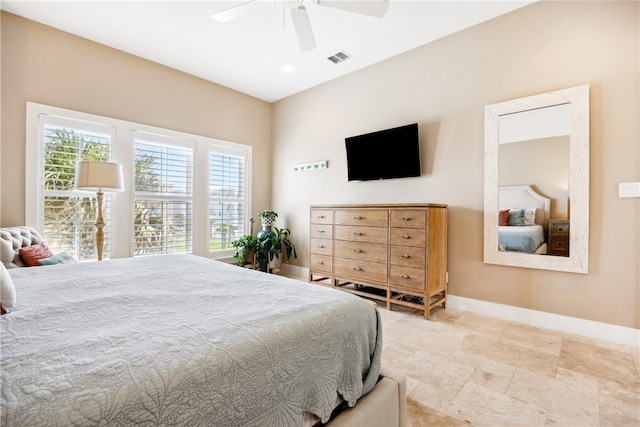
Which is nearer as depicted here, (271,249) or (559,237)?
(559,237)

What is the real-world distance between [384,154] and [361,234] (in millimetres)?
1068

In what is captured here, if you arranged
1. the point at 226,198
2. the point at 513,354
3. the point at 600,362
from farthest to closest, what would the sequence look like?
the point at 226,198 < the point at 513,354 < the point at 600,362

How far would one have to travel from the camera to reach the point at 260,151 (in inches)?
204

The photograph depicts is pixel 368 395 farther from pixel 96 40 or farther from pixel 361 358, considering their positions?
pixel 96 40

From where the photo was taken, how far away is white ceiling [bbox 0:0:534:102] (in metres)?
2.83

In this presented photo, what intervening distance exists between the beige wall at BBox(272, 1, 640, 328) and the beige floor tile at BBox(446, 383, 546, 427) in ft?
4.82

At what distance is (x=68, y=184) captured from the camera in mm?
3285

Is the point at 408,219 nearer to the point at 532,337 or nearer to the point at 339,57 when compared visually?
the point at 532,337

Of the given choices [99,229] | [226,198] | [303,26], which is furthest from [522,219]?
[99,229]

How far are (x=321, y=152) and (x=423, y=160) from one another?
1631mm

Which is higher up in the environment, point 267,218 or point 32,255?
point 267,218

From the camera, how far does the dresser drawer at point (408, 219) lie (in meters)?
2.95

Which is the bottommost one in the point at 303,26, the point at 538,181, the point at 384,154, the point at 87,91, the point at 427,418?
the point at 427,418

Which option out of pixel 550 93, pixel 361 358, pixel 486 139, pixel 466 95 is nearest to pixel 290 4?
pixel 466 95
